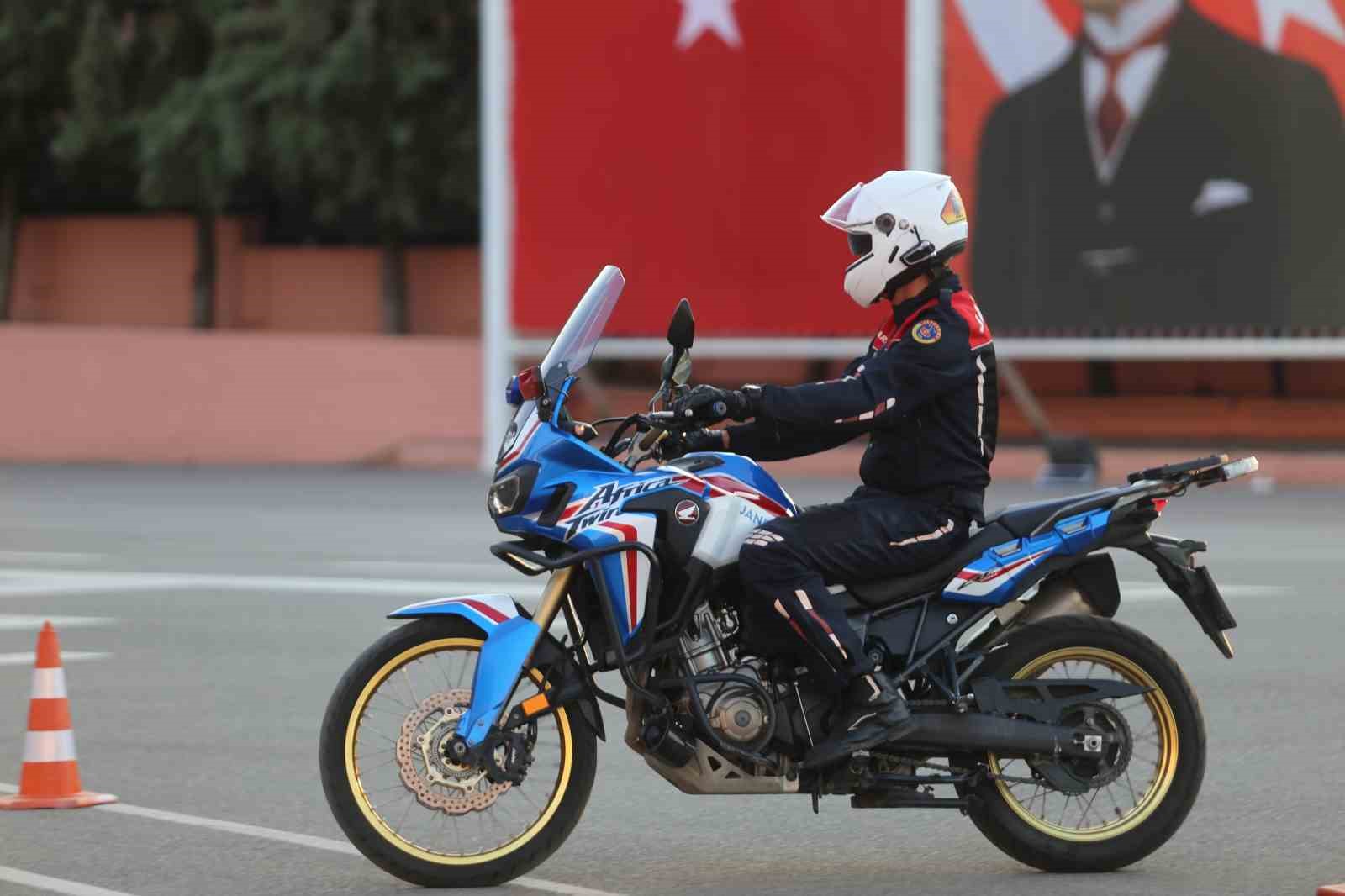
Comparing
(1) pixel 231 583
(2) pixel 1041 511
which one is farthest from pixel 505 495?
(1) pixel 231 583

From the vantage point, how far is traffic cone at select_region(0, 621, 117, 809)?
8.28m

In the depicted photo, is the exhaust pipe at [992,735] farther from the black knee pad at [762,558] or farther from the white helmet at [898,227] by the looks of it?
the white helmet at [898,227]

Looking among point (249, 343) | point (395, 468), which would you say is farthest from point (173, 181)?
point (395, 468)

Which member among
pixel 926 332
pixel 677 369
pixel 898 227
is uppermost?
pixel 898 227

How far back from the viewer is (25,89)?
42.1m

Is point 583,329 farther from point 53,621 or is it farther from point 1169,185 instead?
point 1169,185

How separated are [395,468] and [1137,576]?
19.3 metres

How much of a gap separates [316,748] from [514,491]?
3.04 meters

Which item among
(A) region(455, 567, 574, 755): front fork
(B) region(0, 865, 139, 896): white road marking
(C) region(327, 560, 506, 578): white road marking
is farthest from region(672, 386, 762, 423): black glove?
(C) region(327, 560, 506, 578): white road marking

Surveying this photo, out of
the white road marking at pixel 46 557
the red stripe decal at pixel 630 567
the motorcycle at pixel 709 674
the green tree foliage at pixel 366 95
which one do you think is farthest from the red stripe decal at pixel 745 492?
the green tree foliage at pixel 366 95

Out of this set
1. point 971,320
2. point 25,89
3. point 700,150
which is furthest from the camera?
Result: point 25,89

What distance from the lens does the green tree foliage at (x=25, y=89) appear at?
41.3 metres

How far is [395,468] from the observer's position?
111ft

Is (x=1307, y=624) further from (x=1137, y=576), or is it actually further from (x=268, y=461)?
(x=268, y=461)
